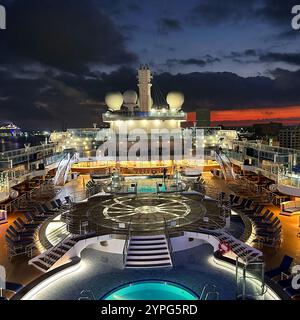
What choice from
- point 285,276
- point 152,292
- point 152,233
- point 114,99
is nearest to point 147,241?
point 152,233

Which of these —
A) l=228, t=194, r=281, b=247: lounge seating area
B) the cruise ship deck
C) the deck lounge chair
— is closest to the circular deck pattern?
the cruise ship deck

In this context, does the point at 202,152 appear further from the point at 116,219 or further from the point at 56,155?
Answer: the point at 116,219

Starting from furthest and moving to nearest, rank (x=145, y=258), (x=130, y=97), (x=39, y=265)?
(x=130, y=97) → (x=145, y=258) → (x=39, y=265)

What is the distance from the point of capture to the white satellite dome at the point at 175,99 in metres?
28.7

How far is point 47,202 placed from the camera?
14.3 meters

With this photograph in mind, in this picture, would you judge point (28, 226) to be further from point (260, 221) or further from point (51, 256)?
point (260, 221)

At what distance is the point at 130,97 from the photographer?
1090 inches

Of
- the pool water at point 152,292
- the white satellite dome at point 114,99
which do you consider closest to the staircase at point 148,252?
the pool water at point 152,292

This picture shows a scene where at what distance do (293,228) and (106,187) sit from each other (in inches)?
358

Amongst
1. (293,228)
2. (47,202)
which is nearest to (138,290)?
(293,228)

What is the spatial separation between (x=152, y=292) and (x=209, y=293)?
1.36 meters

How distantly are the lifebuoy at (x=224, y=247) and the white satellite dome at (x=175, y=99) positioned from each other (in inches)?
811

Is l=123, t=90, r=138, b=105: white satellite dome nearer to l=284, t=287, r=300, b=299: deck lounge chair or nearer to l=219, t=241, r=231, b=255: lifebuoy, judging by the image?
l=219, t=241, r=231, b=255: lifebuoy

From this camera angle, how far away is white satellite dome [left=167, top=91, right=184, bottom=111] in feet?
94.1
